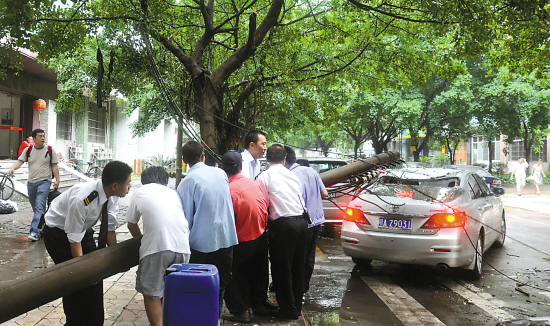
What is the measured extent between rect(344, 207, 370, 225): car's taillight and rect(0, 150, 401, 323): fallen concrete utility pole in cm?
362

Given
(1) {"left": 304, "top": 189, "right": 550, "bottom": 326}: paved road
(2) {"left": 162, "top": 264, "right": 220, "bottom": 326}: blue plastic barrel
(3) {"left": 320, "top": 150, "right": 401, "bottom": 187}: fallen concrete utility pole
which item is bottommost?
(1) {"left": 304, "top": 189, "right": 550, "bottom": 326}: paved road

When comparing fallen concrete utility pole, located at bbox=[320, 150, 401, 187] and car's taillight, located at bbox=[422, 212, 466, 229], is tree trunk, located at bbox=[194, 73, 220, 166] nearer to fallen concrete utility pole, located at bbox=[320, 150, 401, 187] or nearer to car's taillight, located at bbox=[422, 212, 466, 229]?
fallen concrete utility pole, located at bbox=[320, 150, 401, 187]

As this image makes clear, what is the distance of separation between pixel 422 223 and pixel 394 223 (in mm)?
358

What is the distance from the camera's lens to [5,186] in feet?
40.5

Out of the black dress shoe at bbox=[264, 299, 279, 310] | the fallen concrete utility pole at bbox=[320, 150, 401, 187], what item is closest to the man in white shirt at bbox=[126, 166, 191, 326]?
the black dress shoe at bbox=[264, 299, 279, 310]

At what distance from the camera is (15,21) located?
20.9 feet

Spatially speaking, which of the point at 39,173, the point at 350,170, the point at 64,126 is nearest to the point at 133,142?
the point at 64,126

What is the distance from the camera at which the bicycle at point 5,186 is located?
12094mm

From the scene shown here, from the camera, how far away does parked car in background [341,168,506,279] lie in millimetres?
5762

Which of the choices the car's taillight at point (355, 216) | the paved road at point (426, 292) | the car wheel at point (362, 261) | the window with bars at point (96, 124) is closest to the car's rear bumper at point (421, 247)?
the car's taillight at point (355, 216)

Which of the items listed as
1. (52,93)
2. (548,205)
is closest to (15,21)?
(52,93)

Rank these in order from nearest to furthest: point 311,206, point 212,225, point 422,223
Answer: point 212,225 → point 311,206 → point 422,223

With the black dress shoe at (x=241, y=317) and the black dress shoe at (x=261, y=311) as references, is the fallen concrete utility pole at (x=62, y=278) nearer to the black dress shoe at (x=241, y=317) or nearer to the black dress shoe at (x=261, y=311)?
the black dress shoe at (x=241, y=317)

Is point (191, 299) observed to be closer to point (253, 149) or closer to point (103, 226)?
point (103, 226)
